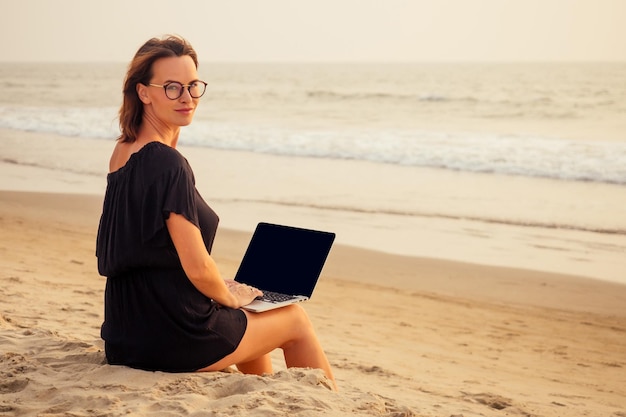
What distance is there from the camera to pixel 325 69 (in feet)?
198

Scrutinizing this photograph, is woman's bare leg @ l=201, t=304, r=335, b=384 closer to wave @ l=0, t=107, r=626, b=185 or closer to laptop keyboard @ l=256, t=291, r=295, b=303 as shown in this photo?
laptop keyboard @ l=256, t=291, r=295, b=303

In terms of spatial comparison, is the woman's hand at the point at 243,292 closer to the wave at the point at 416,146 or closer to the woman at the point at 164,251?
the woman at the point at 164,251

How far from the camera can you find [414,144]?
19094 mm

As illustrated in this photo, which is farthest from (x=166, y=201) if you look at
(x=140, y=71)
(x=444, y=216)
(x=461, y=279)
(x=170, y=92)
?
(x=444, y=216)

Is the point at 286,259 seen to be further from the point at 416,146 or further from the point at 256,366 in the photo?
the point at 416,146

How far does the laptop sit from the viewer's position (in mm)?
3500

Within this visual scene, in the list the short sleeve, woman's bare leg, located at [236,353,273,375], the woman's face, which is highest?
the woman's face

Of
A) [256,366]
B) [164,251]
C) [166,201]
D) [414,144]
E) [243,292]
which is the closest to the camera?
[166,201]

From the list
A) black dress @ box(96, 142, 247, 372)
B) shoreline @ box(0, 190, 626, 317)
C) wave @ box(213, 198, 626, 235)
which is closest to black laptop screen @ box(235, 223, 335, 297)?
black dress @ box(96, 142, 247, 372)

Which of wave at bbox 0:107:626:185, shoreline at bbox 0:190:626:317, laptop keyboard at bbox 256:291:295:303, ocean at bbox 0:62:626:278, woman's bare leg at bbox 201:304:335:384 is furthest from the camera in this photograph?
wave at bbox 0:107:626:185

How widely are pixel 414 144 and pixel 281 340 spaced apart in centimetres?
1597

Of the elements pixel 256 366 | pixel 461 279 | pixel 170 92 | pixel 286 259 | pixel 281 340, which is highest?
pixel 170 92

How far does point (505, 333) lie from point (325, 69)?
55191mm

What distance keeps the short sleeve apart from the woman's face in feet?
0.87
